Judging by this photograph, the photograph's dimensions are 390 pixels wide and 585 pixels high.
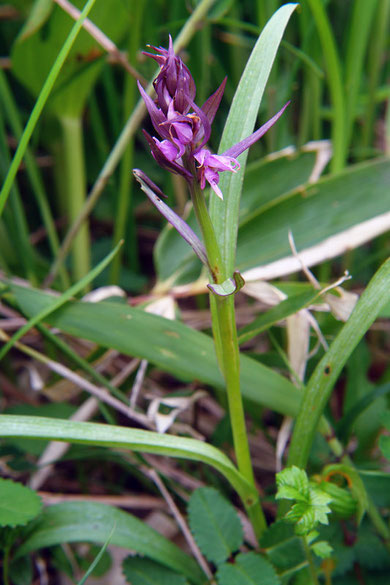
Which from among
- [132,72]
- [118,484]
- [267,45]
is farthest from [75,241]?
[267,45]

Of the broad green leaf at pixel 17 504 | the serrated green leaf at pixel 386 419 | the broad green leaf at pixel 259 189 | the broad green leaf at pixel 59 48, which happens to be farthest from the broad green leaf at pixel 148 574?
the broad green leaf at pixel 59 48

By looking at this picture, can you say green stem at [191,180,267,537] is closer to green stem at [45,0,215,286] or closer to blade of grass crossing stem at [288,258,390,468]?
blade of grass crossing stem at [288,258,390,468]

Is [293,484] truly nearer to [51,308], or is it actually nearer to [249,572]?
[249,572]

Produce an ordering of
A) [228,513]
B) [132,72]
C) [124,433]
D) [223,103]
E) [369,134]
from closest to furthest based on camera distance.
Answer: [124,433]
[228,513]
[132,72]
[369,134]
[223,103]

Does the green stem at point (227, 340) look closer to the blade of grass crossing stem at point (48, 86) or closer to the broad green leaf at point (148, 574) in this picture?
the broad green leaf at point (148, 574)

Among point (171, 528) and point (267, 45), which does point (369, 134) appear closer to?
point (267, 45)

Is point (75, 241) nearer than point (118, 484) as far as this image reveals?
No
